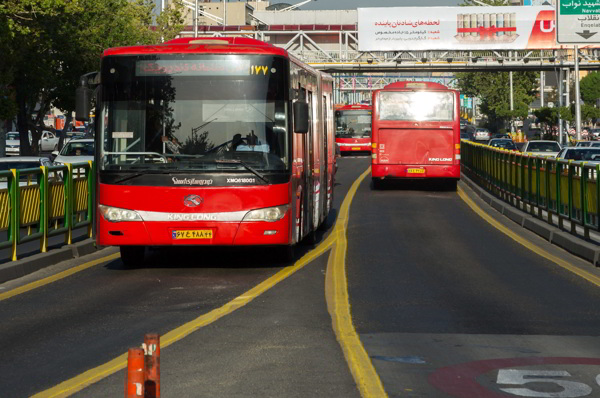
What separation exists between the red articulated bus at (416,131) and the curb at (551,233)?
3.13m

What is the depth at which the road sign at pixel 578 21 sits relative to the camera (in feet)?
155

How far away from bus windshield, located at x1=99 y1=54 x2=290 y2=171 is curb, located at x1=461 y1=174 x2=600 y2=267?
17.1 feet

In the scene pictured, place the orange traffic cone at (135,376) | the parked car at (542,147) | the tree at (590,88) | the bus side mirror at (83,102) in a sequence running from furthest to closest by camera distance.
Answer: the tree at (590,88)
the parked car at (542,147)
the bus side mirror at (83,102)
the orange traffic cone at (135,376)

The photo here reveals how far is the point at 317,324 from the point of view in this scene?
35.5 feet

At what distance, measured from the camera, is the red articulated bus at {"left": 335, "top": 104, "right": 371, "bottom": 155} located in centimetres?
6494

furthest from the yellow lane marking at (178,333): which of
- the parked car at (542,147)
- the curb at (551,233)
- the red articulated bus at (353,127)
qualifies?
the red articulated bus at (353,127)

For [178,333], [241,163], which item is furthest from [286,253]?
[178,333]

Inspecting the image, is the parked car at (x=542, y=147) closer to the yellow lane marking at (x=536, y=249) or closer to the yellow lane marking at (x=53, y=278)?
the yellow lane marking at (x=536, y=249)

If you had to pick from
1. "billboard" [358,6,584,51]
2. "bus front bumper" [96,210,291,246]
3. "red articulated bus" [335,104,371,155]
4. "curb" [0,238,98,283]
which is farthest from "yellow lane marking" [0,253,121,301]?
"billboard" [358,6,584,51]

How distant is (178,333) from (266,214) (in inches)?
206

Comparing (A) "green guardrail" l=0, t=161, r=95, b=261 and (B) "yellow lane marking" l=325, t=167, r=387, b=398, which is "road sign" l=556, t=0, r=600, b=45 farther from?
(A) "green guardrail" l=0, t=161, r=95, b=261

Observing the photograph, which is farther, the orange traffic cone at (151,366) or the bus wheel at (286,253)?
the bus wheel at (286,253)

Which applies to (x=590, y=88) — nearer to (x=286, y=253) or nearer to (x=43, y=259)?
(x=286, y=253)

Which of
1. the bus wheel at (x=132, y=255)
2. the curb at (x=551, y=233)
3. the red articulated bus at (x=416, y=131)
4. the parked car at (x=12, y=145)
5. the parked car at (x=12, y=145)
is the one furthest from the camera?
the parked car at (x=12, y=145)
